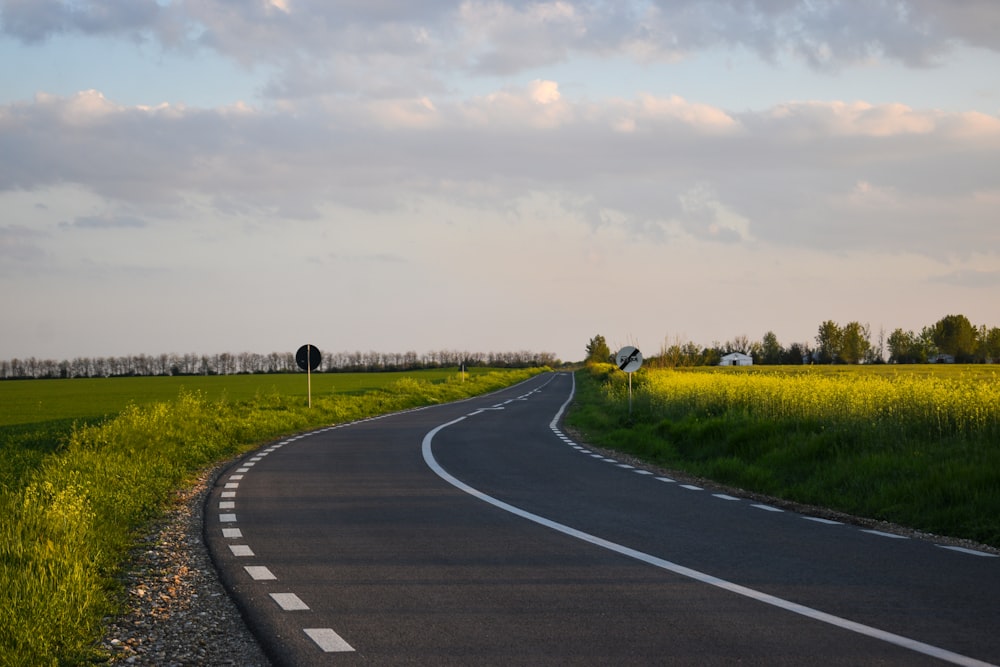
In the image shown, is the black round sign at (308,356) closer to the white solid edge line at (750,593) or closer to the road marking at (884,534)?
the white solid edge line at (750,593)

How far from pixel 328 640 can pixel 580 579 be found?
2444 millimetres

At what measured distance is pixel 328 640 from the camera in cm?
607

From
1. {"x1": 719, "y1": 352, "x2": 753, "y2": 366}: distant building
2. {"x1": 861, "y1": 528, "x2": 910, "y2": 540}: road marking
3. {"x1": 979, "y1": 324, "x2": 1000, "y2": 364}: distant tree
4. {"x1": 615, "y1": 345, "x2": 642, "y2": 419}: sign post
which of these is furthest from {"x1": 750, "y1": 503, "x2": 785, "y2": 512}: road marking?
{"x1": 719, "y1": 352, "x2": 753, "y2": 366}: distant building

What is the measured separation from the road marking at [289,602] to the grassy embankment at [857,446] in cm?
696

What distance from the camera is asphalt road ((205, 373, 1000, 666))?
229 inches

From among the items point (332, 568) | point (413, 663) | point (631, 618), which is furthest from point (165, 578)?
point (631, 618)

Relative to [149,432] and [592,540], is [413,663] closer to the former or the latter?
[592,540]

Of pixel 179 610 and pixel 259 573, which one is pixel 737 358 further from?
pixel 179 610

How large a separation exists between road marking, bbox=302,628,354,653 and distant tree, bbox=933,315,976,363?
151 m

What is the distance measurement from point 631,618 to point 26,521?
6.03 m

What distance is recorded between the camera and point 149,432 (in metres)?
20.6

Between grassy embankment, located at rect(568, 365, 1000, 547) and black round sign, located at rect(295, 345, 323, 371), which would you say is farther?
black round sign, located at rect(295, 345, 323, 371)

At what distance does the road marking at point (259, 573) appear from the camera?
8.02 metres

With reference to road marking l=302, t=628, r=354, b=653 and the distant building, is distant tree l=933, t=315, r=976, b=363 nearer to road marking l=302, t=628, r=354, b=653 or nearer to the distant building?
the distant building
